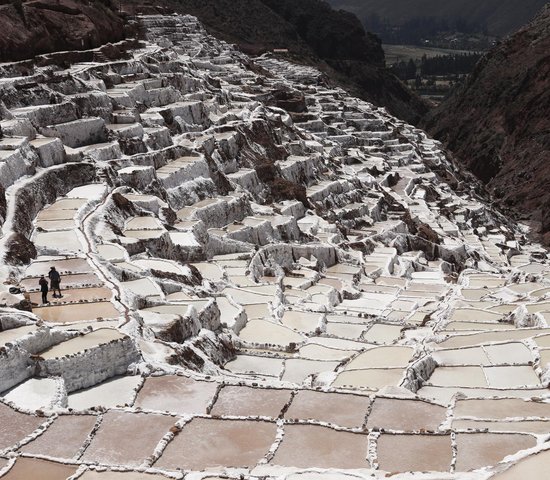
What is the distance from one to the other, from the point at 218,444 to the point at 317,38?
11081cm

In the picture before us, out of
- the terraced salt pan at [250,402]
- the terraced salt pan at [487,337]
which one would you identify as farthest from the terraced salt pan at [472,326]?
the terraced salt pan at [250,402]

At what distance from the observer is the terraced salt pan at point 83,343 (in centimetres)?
1597

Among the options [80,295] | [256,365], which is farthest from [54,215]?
[256,365]

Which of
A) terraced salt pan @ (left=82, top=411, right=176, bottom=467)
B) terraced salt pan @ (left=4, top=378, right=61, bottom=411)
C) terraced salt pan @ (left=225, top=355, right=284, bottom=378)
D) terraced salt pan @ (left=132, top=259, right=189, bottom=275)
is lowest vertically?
terraced salt pan @ (left=225, top=355, right=284, bottom=378)

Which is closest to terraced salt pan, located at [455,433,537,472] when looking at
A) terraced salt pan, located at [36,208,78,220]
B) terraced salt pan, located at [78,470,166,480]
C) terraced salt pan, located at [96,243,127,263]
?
terraced salt pan, located at [78,470,166,480]

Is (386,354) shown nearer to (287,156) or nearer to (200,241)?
(200,241)

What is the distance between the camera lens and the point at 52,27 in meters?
43.0

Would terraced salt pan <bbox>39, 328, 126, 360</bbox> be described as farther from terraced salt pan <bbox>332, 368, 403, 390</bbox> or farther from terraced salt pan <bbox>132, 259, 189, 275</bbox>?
terraced salt pan <bbox>132, 259, 189, 275</bbox>

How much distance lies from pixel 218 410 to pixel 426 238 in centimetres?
2962

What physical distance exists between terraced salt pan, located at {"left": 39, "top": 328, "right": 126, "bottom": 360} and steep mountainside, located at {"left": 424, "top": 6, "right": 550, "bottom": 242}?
172ft

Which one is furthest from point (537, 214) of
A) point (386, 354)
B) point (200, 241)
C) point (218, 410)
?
point (218, 410)

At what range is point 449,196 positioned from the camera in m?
59.1

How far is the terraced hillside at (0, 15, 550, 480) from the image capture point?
42.0ft

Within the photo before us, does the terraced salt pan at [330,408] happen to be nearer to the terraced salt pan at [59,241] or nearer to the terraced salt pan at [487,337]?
the terraced salt pan at [487,337]
